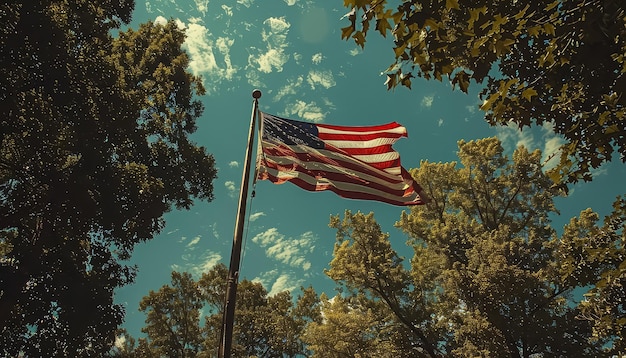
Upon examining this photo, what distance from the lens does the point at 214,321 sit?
31953mm

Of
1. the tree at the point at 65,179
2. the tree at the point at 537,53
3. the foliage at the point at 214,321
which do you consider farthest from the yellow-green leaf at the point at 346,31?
the foliage at the point at 214,321

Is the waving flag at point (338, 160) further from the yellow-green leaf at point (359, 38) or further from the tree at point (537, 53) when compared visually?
the yellow-green leaf at point (359, 38)

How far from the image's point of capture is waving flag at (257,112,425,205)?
318 inches

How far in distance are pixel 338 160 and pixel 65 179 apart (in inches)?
304

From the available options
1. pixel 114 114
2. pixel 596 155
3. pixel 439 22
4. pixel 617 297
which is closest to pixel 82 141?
pixel 114 114

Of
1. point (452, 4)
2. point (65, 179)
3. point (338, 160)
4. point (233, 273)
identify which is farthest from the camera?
point (65, 179)

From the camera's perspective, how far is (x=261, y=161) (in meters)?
7.87

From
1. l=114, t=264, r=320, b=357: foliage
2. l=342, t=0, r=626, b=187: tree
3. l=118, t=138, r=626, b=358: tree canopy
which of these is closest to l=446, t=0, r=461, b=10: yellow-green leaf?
l=342, t=0, r=626, b=187: tree

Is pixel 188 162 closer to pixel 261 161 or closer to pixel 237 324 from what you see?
pixel 261 161

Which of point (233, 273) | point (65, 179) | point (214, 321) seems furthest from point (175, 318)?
point (233, 273)

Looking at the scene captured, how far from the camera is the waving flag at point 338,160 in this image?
8.09 meters

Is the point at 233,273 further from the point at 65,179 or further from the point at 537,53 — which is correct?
the point at 65,179

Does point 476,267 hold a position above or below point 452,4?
above

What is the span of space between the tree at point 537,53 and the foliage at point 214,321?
28.2 m
